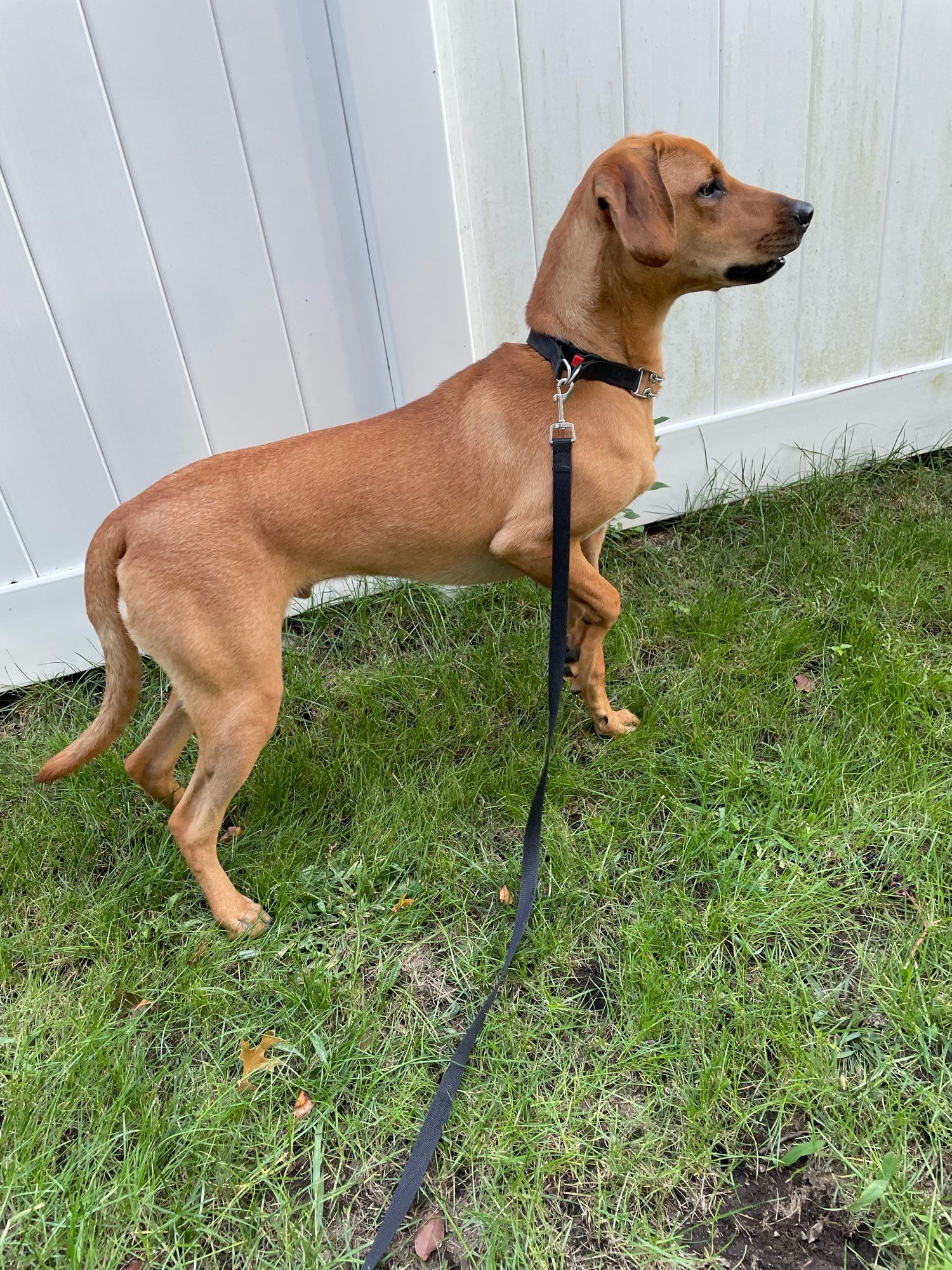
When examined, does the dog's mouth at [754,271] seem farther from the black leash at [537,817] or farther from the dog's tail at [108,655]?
the dog's tail at [108,655]

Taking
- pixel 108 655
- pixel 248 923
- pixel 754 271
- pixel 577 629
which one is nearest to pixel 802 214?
pixel 754 271

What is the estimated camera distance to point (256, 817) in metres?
2.66

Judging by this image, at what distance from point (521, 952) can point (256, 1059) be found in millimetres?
728

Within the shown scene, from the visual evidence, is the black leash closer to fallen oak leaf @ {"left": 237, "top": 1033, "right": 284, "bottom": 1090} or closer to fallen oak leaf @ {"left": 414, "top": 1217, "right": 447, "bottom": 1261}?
fallen oak leaf @ {"left": 414, "top": 1217, "right": 447, "bottom": 1261}

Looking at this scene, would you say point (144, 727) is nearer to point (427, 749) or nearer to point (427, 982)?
point (427, 749)

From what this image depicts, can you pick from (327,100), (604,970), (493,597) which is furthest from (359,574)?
(327,100)

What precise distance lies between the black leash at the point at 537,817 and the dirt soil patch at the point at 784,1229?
572 mm

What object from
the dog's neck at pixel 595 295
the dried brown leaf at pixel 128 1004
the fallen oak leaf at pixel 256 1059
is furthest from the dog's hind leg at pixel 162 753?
the dog's neck at pixel 595 295

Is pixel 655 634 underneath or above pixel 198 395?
underneath

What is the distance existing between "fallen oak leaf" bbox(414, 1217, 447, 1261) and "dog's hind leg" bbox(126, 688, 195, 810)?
1.49 meters

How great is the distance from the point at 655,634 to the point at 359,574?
4.43 feet

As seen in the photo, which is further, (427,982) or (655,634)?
(655,634)

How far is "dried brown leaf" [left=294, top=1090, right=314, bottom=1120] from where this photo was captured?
1.88 m

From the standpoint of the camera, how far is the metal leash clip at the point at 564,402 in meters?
2.04
